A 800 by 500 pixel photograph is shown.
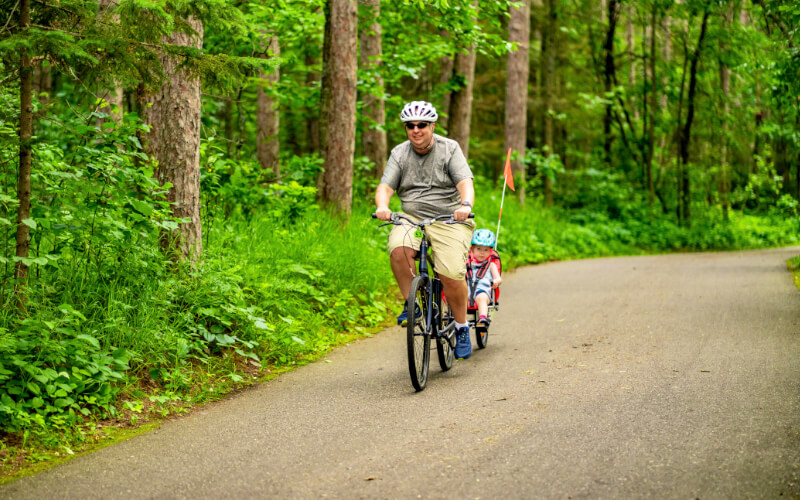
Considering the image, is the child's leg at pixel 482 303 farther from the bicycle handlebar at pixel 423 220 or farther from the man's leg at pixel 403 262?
the bicycle handlebar at pixel 423 220

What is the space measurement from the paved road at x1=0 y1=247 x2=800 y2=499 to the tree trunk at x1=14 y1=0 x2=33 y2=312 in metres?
1.52

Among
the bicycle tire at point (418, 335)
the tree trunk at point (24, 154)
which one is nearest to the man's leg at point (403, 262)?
the bicycle tire at point (418, 335)

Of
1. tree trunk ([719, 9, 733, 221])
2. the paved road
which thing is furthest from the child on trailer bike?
tree trunk ([719, 9, 733, 221])

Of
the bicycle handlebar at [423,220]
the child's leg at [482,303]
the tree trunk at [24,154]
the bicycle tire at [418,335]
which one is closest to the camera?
the tree trunk at [24,154]

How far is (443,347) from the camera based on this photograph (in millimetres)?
7094

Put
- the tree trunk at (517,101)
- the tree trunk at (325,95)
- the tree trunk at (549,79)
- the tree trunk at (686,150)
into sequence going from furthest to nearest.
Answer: the tree trunk at (549,79) < the tree trunk at (686,150) < the tree trunk at (517,101) < the tree trunk at (325,95)

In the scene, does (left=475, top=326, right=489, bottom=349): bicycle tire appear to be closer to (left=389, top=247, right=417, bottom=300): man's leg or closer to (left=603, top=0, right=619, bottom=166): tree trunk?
(left=389, top=247, right=417, bottom=300): man's leg

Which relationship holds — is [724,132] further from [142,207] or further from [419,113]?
[142,207]

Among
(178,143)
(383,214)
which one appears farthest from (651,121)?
(383,214)

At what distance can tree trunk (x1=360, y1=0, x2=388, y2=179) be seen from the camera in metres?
14.4

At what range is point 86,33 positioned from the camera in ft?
17.5

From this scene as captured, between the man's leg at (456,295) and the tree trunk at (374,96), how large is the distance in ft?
24.8

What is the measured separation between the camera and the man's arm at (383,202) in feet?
20.8

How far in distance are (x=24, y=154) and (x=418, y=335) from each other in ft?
10.7
